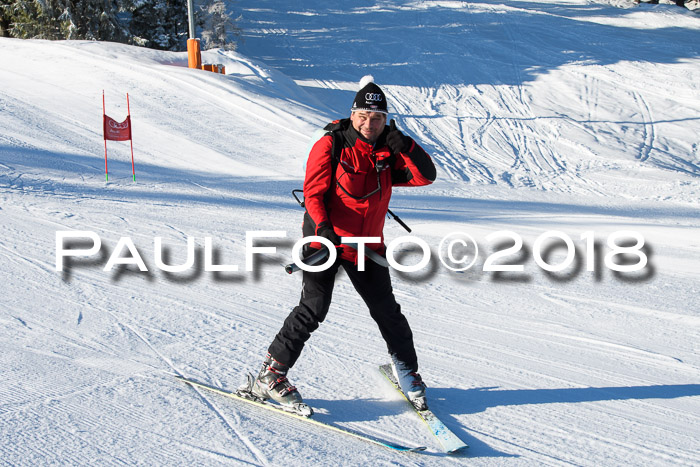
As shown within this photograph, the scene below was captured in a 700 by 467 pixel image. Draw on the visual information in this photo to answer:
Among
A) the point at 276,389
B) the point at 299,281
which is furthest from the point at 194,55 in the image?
the point at 276,389

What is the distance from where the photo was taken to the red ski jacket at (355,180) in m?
3.28

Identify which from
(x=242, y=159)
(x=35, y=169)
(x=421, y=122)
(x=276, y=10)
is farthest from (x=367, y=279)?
(x=276, y=10)

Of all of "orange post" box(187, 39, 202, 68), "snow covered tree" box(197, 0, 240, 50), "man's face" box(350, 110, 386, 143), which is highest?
"snow covered tree" box(197, 0, 240, 50)

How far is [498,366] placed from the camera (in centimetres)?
428

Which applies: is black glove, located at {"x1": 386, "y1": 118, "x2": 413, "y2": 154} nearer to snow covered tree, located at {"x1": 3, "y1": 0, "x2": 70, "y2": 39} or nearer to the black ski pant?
the black ski pant

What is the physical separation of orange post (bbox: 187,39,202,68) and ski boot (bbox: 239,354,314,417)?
15442mm

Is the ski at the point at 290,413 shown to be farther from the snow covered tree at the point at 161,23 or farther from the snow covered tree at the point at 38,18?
the snow covered tree at the point at 161,23

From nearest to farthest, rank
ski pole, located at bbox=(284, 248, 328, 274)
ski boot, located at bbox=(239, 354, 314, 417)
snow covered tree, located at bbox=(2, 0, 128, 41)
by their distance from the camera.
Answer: ski pole, located at bbox=(284, 248, 328, 274), ski boot, located at bbox=(239, 354, 314, 417), snow covered tree, located at bbox=(2, 0, 128, 41)

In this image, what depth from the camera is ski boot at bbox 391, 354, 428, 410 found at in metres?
3.56

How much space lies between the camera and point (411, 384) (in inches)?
142

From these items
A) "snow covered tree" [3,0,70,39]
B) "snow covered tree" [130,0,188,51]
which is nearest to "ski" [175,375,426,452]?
"snow covered tree" [3,0,70,39]

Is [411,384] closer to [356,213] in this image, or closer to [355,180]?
[356,213]

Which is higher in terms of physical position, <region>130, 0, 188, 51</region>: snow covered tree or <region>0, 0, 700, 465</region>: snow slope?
<region>130, 0, 188, 51</region>: snow covered tree

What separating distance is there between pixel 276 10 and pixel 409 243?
28.6 meters
